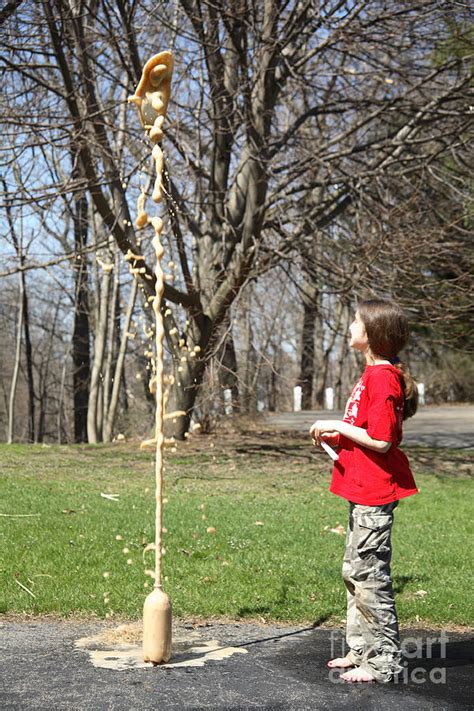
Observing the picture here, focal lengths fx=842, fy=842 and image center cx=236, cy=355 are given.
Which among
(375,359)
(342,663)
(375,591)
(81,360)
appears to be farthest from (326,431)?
(81,360)

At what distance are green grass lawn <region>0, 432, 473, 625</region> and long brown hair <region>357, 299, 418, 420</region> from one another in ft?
6.20

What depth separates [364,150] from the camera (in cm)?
1334

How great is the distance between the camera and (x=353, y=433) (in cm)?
405

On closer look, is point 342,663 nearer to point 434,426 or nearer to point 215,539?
point 215,539

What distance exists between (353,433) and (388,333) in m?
0.54

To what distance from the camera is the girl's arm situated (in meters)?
4.00

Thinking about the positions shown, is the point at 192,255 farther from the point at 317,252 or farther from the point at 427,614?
the point at 427,614

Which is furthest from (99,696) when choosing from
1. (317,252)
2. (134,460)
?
(317,252)

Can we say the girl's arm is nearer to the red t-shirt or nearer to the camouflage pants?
the red t-shirt

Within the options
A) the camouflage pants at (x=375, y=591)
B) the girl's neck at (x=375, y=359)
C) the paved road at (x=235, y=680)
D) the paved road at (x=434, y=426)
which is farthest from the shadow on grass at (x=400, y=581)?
the paved road at (x=434, y=426)

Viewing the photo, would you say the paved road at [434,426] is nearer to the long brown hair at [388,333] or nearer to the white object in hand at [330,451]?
the long brown hair at [388,333]

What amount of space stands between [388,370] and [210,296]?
33.8 feet

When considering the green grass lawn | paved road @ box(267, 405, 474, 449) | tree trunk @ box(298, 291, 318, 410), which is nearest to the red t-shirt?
the green grass lawn

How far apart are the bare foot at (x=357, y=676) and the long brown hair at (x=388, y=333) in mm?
1272
